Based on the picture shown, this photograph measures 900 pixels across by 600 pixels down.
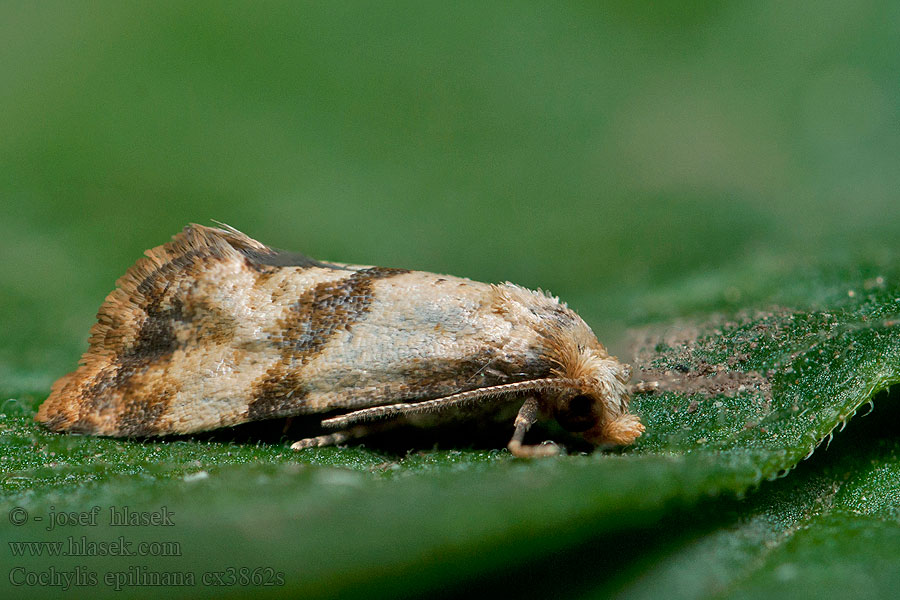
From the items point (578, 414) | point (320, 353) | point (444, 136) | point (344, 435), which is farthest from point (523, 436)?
point (444, 136)

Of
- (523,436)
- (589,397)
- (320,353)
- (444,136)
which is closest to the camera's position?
(523,436)

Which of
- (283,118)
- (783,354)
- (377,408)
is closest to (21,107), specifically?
(283,118)

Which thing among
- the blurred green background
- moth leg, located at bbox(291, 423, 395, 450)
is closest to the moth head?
moth leg, located at bbox(291, 423, 395, 450)

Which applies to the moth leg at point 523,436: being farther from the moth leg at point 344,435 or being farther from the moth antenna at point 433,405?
the moth leg at point 344,435

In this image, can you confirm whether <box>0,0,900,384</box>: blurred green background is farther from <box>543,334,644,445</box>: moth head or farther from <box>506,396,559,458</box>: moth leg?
<box>506,396,559,458</box>: moth leg

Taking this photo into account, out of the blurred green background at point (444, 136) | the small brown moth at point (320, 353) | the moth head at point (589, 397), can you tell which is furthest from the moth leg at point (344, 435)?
the blurred green background at point (444, 136)

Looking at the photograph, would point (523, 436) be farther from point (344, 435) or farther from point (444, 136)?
point (444, 136)
